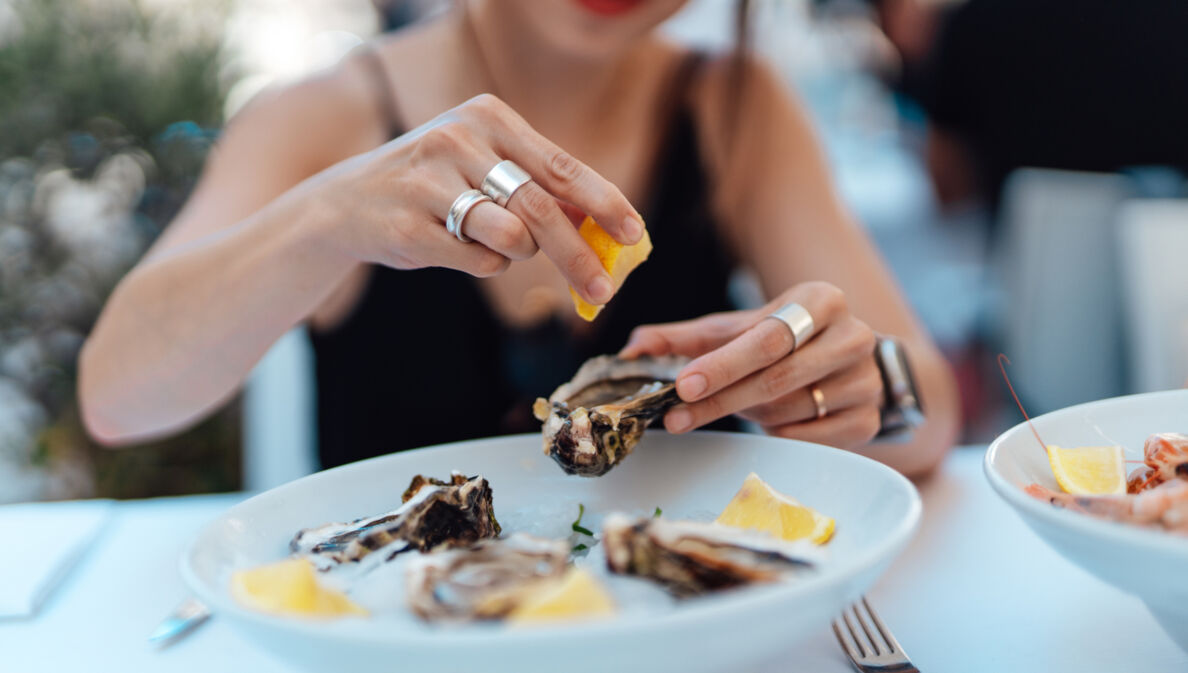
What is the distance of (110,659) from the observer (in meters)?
0.67

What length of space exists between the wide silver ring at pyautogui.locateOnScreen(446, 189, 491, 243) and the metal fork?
437 mm

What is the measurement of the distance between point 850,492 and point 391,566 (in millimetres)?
334

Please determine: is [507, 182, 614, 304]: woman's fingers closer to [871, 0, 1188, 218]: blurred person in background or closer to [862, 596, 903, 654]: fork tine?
[862, 596, 903, 654]: fork tine

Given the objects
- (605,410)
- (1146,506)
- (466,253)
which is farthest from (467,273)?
(1146,506)

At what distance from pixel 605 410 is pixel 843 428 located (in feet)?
0.96

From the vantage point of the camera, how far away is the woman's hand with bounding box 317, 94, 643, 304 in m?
0.69

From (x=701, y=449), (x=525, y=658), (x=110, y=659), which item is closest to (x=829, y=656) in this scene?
(x=701, y=449)

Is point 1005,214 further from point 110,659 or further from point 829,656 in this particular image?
point 110,659

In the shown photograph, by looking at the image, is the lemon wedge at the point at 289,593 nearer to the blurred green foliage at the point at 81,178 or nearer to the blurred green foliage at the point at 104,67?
the blurred green foliage at the point at 81,178

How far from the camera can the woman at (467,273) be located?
3.58 ft

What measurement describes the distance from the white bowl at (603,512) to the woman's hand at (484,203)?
0.18m

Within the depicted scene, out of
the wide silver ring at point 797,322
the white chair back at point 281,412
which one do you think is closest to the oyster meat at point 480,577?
the wide silver ring at point 797,322

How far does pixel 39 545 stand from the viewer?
0.88 meters

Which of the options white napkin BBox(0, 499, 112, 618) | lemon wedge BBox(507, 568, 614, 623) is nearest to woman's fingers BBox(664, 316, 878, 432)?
lemon wedge BBox(507, 568, 614, 623)
